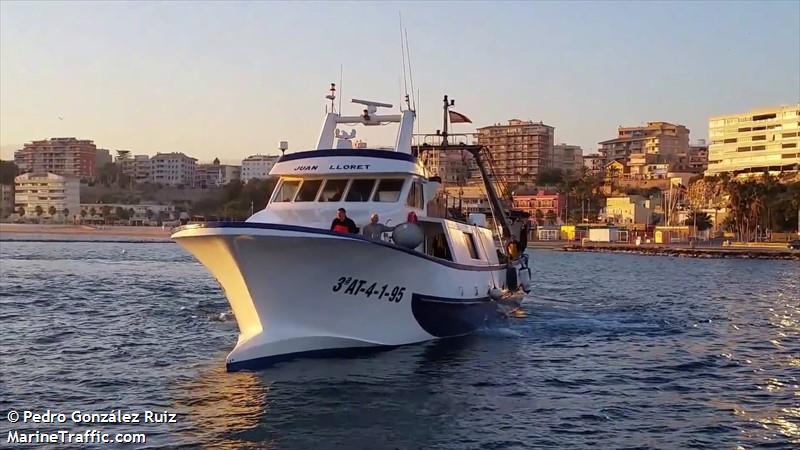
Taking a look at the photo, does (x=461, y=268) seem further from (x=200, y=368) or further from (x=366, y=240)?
(x=200, y=368)

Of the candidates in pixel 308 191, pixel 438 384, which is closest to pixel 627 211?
pixel 308 191

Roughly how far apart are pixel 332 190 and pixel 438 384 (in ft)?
20.2

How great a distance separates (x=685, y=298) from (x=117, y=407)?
31924mm

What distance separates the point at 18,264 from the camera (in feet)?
205

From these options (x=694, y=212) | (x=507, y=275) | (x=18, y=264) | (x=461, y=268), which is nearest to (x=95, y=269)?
(x=18, y=264)

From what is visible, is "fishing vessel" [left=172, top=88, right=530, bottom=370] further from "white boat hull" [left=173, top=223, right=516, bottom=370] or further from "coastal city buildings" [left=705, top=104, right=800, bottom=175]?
"coastal city buildings" [left=705, top=104, right=800, bottom=175]

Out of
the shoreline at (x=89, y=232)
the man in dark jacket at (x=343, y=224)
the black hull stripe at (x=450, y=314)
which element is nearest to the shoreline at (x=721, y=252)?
the shoreline at (x=89, y=232)

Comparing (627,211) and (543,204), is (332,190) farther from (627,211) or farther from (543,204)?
(543,204)

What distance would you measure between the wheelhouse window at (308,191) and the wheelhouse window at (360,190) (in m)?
0.83

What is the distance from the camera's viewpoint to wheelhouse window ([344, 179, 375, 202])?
2067 centimetres

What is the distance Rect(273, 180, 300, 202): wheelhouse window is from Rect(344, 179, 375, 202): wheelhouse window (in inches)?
56.8

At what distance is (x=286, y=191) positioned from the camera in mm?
21297

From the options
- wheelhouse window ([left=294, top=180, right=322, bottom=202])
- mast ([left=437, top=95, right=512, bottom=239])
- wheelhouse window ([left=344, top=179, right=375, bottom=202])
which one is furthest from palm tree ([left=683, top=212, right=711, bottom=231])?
wheelhouse window ([left=294, top=180, right=322, bottom=202])

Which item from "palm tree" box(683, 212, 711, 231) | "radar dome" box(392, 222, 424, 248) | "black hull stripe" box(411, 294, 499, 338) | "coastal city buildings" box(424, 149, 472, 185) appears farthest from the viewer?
"palm tree" box(683, 212, 711, 231)
